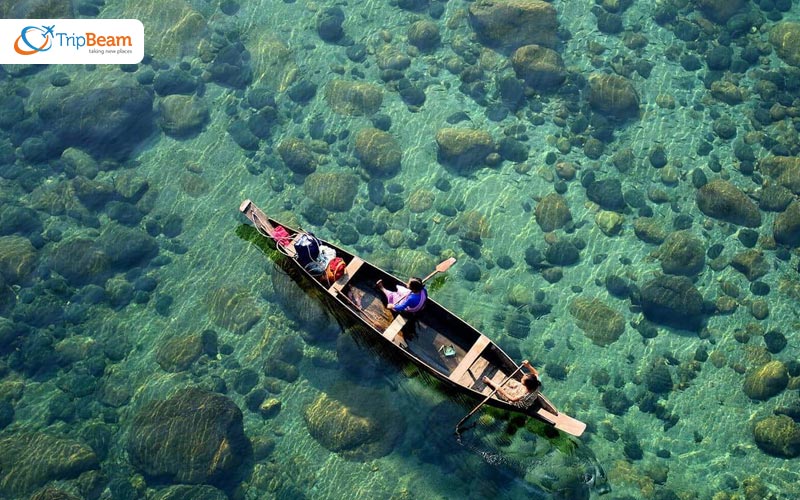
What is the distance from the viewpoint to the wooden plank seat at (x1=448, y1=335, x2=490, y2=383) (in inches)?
786

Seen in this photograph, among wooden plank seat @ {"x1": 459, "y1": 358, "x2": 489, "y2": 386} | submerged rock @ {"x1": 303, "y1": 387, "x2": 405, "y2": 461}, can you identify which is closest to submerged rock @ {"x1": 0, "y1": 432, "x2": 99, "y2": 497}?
submerged rock @ {"x1": 303, "y1": 387, "x2": 405, "y2": 461}

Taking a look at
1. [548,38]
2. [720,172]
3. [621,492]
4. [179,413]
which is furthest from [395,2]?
[621,492]

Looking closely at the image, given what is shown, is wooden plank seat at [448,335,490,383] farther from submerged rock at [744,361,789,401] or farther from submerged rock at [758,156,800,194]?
submerged rock at [758,156,800,194]

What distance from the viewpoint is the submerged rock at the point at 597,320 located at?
21.9 meters

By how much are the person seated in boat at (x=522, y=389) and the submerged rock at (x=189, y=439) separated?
21.8ft

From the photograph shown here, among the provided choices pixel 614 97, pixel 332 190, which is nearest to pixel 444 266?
pixel 332 190

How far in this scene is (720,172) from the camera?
24547mm

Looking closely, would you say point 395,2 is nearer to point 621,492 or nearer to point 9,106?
point 9,106

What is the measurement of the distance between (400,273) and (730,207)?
992 cm

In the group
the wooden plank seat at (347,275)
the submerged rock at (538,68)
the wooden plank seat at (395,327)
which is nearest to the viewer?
the wooden plank seat at (395,327)

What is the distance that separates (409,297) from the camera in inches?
798

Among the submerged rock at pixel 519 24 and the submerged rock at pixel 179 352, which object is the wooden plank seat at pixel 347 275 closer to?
the submerged rock at pixel 179 352

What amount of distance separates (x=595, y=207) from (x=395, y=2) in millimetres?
10406

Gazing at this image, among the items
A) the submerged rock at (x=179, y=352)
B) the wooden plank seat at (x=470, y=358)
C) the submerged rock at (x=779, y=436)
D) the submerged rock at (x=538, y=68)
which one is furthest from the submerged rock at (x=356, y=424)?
the submerged rock at (x=538, y=68)
